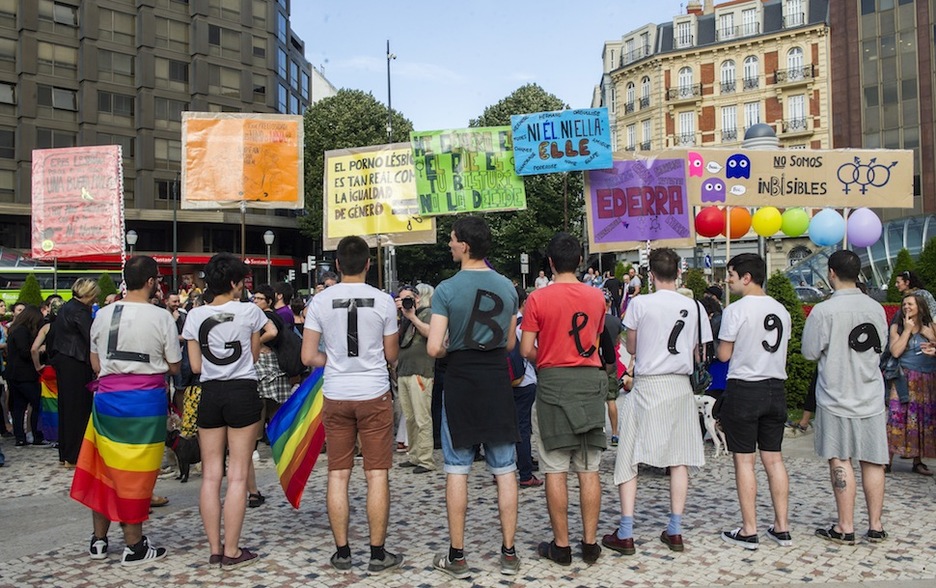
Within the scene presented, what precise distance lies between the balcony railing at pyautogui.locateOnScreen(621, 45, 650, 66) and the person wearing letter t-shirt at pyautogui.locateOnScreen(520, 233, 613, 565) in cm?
5090

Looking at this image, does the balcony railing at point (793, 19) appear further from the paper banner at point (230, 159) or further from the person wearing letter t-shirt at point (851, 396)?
the person wearing letter t-shirt at point (851, 396)

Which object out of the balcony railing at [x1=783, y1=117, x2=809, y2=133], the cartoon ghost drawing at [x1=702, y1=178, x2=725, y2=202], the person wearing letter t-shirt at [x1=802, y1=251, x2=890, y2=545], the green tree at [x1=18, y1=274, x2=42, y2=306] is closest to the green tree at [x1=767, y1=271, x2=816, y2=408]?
the cartoon ghost drawing at [x1=702, y1=178, x2=725, y2=202]

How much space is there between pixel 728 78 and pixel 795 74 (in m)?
3.99

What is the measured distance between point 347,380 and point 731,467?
4.47m

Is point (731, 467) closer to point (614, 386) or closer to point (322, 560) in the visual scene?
point (614, 386)

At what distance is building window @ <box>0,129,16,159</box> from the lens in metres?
43.1

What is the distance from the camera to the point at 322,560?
4977 mm

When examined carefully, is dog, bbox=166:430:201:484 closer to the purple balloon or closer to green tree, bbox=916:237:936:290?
the purple balloon

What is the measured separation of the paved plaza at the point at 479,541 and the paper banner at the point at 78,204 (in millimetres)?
4850

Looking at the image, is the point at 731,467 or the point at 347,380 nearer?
the point at 347,380

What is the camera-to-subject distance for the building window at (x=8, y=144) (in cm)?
4309

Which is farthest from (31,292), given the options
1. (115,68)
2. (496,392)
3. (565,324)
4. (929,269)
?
(115,68)

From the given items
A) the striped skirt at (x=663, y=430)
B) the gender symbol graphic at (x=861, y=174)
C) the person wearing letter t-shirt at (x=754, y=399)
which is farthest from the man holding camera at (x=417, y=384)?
the gender symbol graphic at (x=861, y=174)

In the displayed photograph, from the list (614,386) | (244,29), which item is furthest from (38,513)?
(244,29)
